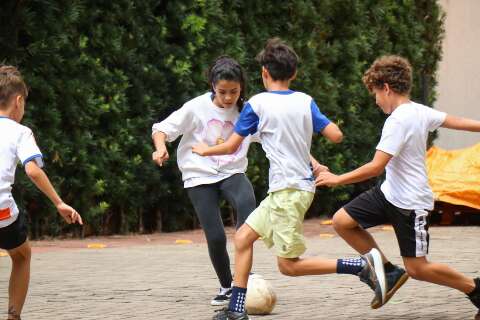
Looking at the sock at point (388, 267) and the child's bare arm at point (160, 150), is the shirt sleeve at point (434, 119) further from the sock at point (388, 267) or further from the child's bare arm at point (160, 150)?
the child's bare arm at point (160, 150)

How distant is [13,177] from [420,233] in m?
2.24

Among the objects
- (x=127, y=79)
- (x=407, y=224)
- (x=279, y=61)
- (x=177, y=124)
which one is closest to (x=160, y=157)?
(x=177, y=124)

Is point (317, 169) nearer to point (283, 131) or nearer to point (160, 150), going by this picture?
point (283, 131)

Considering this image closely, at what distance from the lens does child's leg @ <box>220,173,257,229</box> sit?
719 cm

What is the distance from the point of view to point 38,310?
6969mm

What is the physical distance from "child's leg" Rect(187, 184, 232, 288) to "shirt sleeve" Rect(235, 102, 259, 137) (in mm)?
980

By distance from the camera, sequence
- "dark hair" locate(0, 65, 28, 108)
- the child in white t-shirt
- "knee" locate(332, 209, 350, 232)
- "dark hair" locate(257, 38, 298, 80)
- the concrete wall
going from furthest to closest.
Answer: the concrete wall
the child in white t-shirt
"knee" locate(332, 209, 350, 232)
"dark hair" locate(257, 38, 298, 80)
"dark hair" locate(0, 65, 28, 108)

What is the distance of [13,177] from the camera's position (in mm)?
6086

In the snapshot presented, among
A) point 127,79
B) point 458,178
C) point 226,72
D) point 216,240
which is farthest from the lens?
point 458,178

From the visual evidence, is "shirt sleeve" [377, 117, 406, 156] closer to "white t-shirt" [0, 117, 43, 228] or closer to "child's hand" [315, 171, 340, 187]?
"child's hand" [315, 171, 340, 187]

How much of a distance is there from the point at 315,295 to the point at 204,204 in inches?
38.4

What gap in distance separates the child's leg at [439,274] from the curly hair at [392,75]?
99 centimetres

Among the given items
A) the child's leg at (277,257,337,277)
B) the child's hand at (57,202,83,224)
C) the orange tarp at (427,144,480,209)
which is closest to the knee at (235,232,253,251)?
the child's leg at (277,257,337,277)

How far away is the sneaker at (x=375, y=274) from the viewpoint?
634cm
